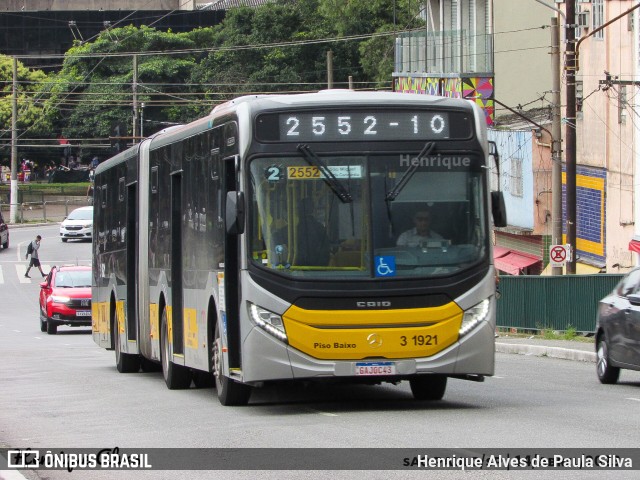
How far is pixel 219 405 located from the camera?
593 inches

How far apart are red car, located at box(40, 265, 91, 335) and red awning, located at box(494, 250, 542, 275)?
14657mm

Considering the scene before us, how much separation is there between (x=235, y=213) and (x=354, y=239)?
3.92ft

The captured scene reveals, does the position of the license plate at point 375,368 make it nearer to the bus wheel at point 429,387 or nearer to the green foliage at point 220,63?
the bus wheel at point 429,387

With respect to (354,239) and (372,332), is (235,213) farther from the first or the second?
(372,332)

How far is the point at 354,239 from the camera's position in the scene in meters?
13.4

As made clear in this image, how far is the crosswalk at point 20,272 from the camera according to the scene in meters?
54.8

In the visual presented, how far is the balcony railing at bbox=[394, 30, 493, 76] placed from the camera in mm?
49281

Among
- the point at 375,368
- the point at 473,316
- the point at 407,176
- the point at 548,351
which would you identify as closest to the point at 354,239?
the point at 407,176

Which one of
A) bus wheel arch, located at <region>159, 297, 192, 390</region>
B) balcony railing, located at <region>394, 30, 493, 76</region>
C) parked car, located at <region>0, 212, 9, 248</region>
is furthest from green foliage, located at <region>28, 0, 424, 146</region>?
bus wheel arch, located at <region>159, 297, 192, 390</region>

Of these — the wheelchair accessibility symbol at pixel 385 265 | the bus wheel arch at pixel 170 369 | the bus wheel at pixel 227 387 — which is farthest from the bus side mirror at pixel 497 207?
the bus wheel arch at pixel 170 369

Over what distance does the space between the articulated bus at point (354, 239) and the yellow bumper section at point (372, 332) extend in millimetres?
12

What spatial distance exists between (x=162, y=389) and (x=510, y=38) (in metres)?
33.5

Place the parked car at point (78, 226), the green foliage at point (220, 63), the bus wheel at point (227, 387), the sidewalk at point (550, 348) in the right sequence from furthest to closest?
the green foliage at point (220, 63) → the parked car at point (78, 226) → the sidewalk at point (550, 348) → the bus wheel at point (227, 387)

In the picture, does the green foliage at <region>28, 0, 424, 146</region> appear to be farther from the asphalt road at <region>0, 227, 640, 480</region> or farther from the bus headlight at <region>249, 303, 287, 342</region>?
the bus headlight at <region>249, 303, 287, 342</region>
